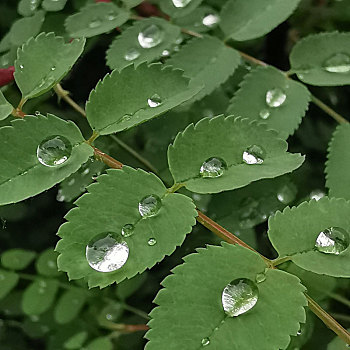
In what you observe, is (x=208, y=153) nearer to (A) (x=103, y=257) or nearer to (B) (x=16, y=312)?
(A) (x=103, y=257)

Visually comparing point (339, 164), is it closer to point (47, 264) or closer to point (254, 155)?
point (254, 155)

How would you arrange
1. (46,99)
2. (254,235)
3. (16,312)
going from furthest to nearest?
(16,312) → (46,99) → (254,235)

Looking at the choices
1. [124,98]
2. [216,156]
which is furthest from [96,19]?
[216,156]

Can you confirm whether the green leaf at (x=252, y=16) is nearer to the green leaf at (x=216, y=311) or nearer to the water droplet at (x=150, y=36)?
the water droplet at (x=150, y=36)

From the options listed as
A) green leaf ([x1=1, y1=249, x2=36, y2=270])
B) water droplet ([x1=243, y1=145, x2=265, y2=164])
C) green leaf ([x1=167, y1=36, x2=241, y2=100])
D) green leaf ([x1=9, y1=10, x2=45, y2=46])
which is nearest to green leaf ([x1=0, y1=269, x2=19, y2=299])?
green leaf ([x1=1, y1=249, x2=36, y2=270])

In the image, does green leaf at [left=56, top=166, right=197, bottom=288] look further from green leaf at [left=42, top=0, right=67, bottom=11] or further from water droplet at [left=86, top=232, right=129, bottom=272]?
green leaf at [left=42, top=0, right=67, bottom=11]

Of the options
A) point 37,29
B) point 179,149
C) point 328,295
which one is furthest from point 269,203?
point 37,29

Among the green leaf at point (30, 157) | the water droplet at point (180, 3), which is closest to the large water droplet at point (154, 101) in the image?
the green leaf at point (30, 157)
